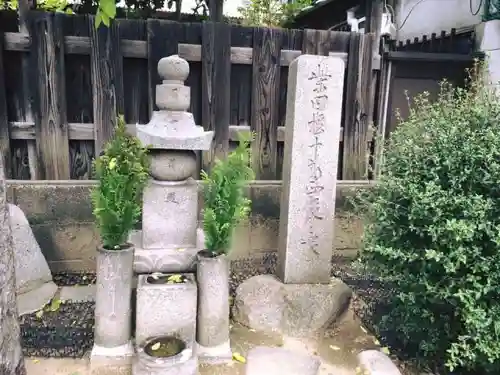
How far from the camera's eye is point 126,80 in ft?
15.0

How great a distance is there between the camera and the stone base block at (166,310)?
2990 millimetres

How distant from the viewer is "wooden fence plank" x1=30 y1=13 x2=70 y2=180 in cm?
426

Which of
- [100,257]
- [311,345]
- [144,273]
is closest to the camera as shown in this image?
[100,257]

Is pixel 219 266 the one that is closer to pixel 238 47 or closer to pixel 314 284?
pixel 314 284

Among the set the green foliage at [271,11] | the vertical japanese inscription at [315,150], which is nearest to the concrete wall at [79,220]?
the vertical japanese inscription at [315,150]

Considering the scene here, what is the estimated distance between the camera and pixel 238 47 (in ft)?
15.3

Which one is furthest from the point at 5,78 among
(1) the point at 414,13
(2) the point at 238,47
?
(1) the point at 414,13

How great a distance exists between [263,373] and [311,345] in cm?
73

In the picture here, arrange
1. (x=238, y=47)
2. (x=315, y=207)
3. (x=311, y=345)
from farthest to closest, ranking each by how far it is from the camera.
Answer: (x=238, y=47) < (x=315, y=207) < (x=311, y=345)

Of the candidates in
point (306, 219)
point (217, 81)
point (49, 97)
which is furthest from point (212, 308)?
point (49, 97)

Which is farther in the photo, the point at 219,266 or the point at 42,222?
the point at 42,222

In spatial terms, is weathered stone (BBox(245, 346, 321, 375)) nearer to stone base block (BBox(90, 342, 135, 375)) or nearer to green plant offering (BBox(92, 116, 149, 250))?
stone base block (BBox(90, 342, 135, 375))

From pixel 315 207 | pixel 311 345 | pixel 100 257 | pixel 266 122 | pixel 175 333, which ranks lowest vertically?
pixel 311 345

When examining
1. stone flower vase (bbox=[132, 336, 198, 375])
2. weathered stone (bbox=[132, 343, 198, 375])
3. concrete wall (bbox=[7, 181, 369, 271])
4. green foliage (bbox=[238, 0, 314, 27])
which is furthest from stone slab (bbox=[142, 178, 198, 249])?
green foliage (bbox=[238, 0, 314, 27])
